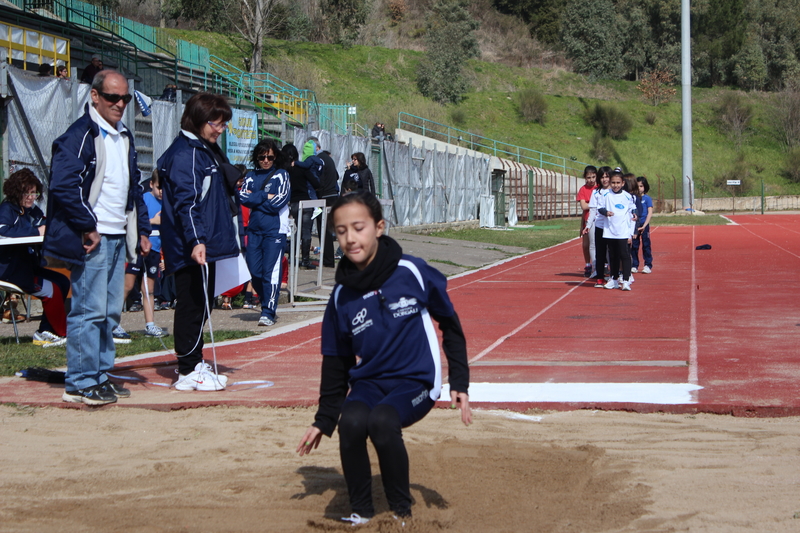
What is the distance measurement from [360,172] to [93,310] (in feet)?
34.8

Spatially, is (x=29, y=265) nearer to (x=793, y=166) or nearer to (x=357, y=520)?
(x=357, y=520)

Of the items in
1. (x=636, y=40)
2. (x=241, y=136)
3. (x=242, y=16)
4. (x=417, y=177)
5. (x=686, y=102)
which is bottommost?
(x=417, y=177)

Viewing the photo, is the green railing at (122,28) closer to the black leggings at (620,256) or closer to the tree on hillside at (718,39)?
the black leggings at (620,256)

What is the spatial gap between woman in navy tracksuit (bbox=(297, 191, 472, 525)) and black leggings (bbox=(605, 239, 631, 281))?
9.99m

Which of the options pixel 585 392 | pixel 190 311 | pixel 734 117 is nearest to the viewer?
pixel 585 392

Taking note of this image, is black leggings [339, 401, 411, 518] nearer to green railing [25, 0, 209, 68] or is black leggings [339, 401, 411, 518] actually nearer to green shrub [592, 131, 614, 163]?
green railing [25, 0, 209, 68]

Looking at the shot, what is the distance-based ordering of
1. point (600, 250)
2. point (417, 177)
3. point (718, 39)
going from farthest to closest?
point (718, 39), point (417, 177), point (600, 250)

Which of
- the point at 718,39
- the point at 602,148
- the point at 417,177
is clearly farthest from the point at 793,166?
the point at 417,177

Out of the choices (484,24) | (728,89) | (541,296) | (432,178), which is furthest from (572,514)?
(484,24)

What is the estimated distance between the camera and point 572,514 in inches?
154

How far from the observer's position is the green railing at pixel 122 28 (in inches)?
1105

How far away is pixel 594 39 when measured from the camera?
79375 mm

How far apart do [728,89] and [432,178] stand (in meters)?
57.3

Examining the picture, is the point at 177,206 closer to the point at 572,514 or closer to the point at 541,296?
the point at 572,514
